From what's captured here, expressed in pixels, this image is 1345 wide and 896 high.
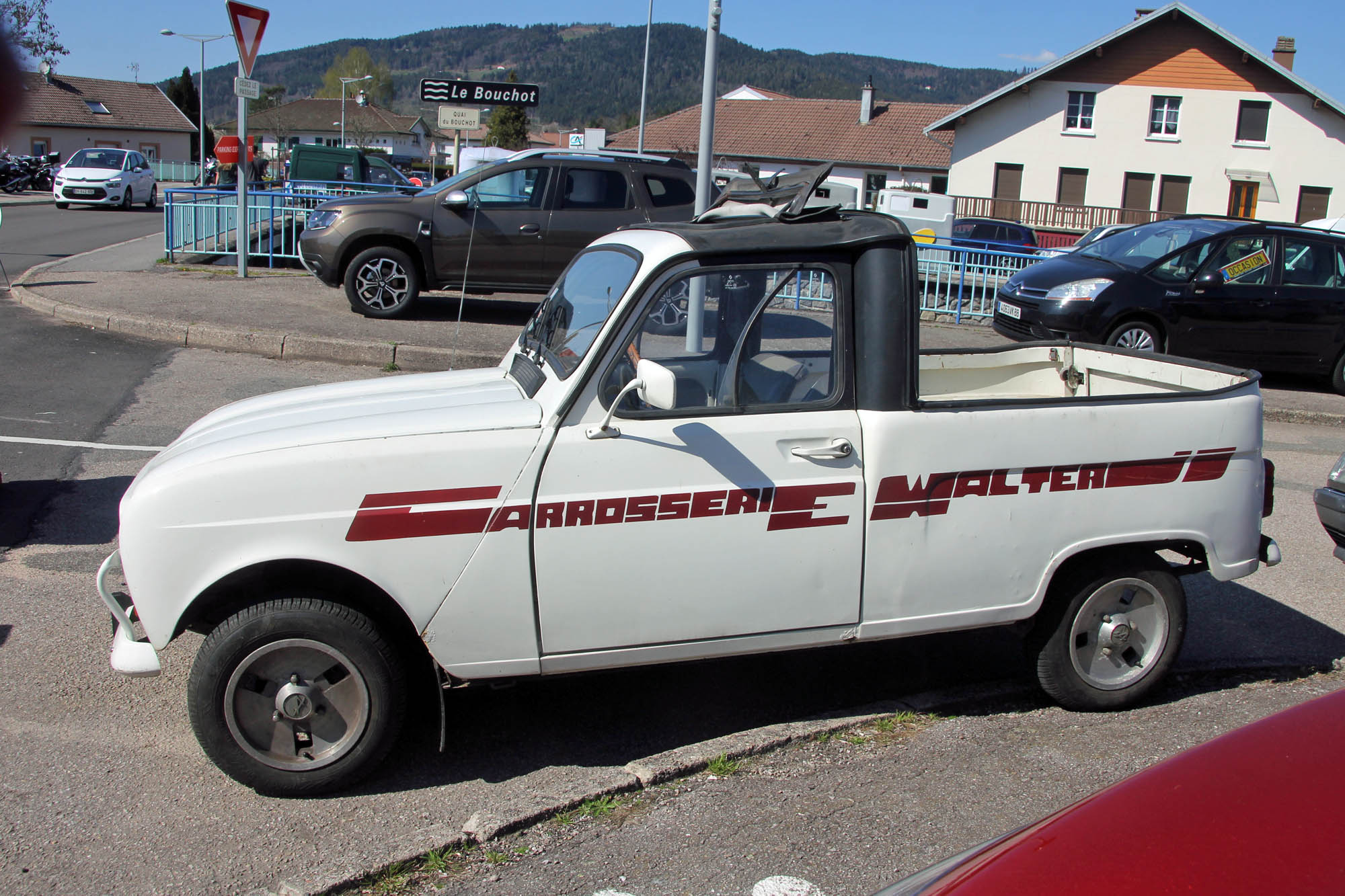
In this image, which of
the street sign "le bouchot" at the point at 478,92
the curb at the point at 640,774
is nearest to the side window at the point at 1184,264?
the street sign "le bouchot" at the point at 478,92

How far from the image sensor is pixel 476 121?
14.2 meters

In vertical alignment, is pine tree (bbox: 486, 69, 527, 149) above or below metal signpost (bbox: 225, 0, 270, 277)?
above

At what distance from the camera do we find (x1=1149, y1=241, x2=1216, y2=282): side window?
12.0m

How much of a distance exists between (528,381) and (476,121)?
1129cm

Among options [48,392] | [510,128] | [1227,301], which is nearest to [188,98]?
[510,128]

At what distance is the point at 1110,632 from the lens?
14.0ft

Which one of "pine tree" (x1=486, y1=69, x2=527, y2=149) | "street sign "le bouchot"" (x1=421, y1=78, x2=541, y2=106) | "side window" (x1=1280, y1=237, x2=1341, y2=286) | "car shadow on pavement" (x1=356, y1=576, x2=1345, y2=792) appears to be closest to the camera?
"car shadow on pavement" (x1=356, y1=576, x2=1345, y2=792)

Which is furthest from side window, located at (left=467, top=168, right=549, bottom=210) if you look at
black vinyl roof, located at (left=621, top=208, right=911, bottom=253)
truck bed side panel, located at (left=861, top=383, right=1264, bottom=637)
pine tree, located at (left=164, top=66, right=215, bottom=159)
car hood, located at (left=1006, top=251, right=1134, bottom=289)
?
pine tree, located at (left=164, top=66, right=215, bottom=159)

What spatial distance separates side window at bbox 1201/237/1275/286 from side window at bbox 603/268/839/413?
32.1ft

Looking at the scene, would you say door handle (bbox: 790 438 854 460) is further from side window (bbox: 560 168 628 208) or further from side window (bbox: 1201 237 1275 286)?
side window (bbox: 1201 237 1275 286)

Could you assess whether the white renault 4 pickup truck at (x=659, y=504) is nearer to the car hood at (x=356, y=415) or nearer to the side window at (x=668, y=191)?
the car hood at (x=356, y=415)

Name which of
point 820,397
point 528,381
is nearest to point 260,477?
point 528,381

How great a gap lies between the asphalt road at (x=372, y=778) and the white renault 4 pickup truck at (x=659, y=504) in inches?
9.7

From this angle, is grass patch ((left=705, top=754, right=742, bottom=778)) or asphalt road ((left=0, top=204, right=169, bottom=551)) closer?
grass patch ((left=705, top=754, right=742, bottom=778))
